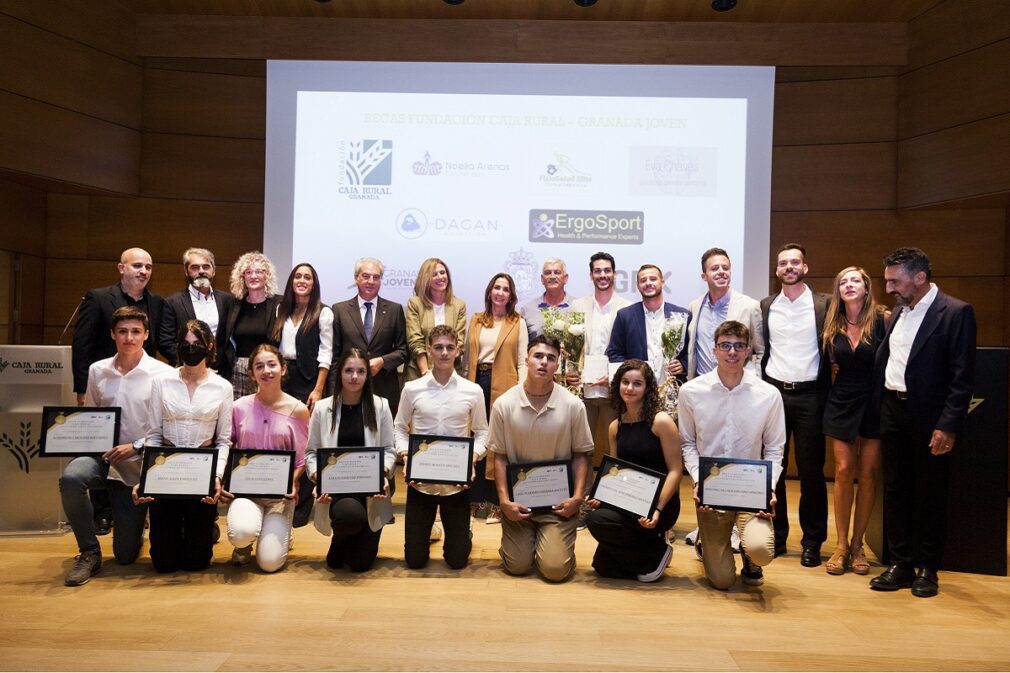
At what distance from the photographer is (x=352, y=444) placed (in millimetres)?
3543

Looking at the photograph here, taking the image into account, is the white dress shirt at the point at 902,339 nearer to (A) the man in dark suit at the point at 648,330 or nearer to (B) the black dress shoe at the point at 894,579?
(B) the black dress shoe at the point at 894,579

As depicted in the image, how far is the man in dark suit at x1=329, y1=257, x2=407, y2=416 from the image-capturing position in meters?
4.55

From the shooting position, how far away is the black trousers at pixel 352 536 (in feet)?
10.9

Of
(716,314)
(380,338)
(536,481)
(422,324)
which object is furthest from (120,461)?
(716,314)

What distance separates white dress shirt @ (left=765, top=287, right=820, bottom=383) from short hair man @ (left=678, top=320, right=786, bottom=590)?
550 mm

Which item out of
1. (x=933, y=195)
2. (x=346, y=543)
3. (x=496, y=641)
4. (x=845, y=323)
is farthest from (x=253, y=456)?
(x=933, y=195)

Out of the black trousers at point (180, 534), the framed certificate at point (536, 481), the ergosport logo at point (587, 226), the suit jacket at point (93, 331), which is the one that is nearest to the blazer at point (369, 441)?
the black trousers at point (180, 534)

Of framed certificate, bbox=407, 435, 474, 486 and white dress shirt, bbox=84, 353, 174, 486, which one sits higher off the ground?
white dress shirt, bbox=84, 353, 174, 486

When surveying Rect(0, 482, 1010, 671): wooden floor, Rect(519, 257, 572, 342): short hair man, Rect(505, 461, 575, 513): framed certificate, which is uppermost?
Rect(519, 257, 572, 342): short hair man

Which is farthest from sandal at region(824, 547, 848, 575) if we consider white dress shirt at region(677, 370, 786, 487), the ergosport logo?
the ergosport logo

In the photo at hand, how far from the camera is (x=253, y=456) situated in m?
3.34

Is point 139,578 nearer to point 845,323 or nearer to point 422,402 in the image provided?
point 422,402

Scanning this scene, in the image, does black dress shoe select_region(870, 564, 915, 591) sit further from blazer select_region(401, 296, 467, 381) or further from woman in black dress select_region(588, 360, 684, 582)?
blazer select_region(401, 296, 467, 381)

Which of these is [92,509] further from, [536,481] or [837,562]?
[837,562]
